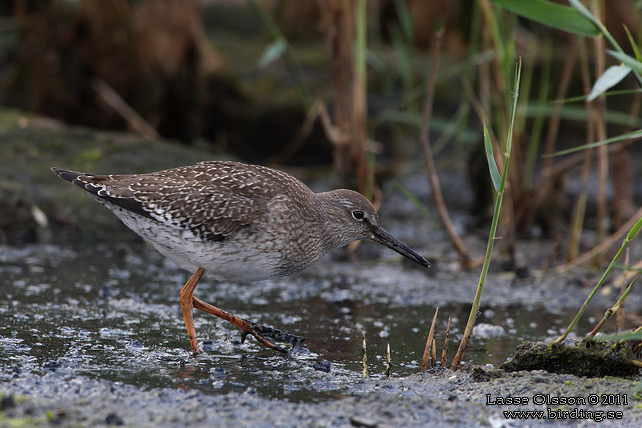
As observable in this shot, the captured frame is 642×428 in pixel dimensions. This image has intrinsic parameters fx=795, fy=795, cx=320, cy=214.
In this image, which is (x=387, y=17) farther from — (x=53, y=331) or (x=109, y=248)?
(x=53, y=331)

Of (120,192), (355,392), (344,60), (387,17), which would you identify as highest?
(387,17)

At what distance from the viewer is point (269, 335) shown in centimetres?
566

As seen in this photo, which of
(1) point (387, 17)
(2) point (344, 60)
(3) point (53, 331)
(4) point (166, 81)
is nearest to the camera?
(3) point (53, 331)

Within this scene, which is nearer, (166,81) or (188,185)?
(188,185)

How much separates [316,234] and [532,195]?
10.7ft

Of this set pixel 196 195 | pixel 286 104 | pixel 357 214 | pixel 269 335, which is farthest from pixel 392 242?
pixel 286 104

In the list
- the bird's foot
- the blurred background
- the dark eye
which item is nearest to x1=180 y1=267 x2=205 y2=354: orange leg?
the bird's foot

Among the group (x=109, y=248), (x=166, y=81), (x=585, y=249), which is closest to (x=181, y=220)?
(x=109, y=248)

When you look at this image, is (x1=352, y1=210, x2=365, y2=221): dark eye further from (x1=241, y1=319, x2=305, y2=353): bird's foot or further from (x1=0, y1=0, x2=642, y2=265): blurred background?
(x1=0, y1=0, x2=642, y2=265): blurred background

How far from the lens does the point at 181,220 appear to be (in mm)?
5863

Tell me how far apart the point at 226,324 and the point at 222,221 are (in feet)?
3.51

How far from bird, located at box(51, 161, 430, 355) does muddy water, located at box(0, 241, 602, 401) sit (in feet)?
1.19

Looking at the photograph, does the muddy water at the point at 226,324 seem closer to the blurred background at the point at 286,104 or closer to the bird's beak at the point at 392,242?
the bird's beak at the point at 392,242

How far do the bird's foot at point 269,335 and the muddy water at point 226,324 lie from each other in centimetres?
7
